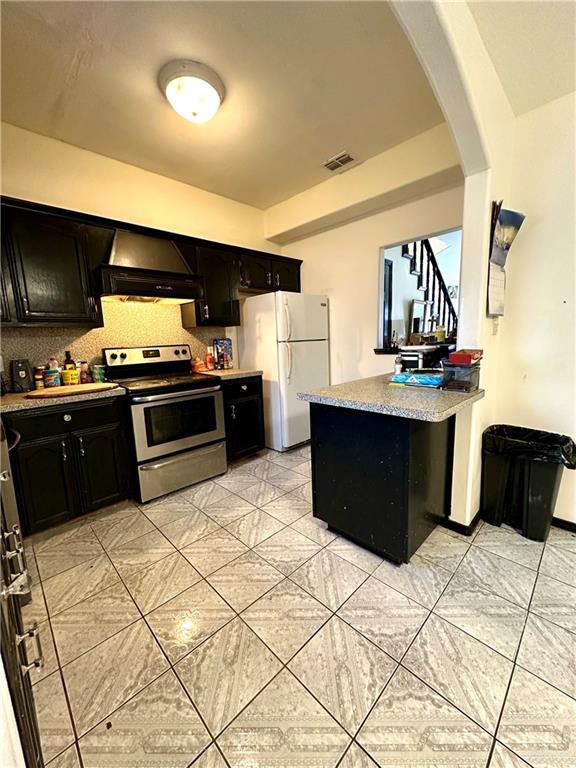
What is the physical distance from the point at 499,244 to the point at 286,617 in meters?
2.30

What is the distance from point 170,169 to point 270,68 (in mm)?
1435

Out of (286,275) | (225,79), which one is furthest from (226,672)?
(286,275)

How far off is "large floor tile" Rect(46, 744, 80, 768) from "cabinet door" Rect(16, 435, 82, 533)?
1440 millimetres

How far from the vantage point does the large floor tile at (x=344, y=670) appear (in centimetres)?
110

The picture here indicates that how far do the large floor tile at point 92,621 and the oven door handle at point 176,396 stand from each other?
1.22 m

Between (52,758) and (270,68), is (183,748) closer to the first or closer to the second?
(52,758)

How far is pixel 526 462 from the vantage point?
189cm

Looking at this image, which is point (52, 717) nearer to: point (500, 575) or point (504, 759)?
point (504, 759)

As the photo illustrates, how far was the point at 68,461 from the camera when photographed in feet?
7.10

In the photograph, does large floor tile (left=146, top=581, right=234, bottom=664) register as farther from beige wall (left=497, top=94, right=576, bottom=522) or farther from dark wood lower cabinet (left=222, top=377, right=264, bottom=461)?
beige wall (left=497, top=94, right=576, bottom=522)

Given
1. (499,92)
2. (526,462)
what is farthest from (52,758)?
(499,92)

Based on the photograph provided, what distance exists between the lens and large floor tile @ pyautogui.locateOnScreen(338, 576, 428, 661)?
1.32 meters

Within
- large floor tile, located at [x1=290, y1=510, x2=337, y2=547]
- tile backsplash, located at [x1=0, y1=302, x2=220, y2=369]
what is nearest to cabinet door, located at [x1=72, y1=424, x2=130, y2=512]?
tile backsplash, located at [x1=0, y1=302, x2=220, y2=369]

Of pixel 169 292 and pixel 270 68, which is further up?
pixel 270 68
